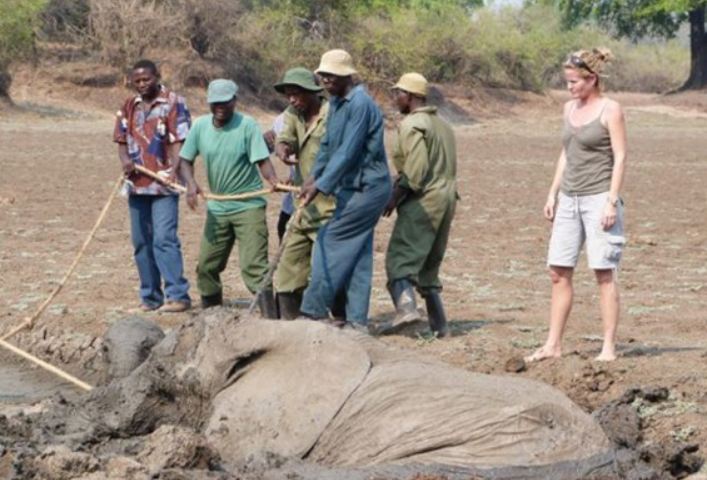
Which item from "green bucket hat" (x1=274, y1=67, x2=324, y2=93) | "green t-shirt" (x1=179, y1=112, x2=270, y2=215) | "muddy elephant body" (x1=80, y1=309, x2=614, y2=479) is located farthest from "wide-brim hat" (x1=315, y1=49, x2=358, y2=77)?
"muddy elephant body" (x1=80, y1=309, x2=614, y2=479)

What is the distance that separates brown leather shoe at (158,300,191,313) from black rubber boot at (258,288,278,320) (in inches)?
31.7

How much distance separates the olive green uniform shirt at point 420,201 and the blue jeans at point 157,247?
1.69 metres

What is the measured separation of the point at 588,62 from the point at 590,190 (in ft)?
2.18

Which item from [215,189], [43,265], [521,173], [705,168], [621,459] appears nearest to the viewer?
[621,459]

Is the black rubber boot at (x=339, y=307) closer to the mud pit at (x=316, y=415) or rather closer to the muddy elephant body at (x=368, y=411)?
the mud pit at (x=316, y=415)

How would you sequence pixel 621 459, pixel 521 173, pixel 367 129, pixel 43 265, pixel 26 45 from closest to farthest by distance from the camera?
1. pixel 621 459
2. pixel 367 129
3. pixel 43 265
4. pixel 521 173
5. pixel 26 45

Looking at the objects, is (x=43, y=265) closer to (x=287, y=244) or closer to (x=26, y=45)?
(x=287, y=244)

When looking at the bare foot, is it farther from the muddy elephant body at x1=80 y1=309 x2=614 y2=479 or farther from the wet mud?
the muddy elephant body at x1=80 y1=309 x2=614 y2=479

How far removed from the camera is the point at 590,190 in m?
7.98

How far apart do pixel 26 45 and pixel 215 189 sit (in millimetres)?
25759

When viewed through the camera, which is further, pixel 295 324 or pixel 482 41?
pixel 482 41

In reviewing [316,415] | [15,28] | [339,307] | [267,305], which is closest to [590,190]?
[339,307]

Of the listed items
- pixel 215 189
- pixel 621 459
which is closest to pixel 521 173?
pixel 215 189

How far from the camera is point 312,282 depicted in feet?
29.0
